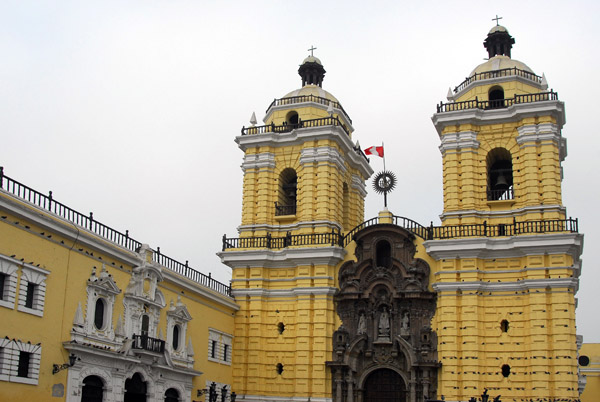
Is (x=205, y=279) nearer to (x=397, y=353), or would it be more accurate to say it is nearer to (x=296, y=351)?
(x=296, y=351)

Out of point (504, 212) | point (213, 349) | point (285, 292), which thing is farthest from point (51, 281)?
point (504, 212)

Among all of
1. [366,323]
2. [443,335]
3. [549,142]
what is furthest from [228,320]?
[549,142]

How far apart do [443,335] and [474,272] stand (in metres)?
3.02

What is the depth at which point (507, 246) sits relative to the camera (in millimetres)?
32281

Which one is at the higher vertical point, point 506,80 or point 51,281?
point 506,80

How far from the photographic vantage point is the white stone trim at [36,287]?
73.0ft

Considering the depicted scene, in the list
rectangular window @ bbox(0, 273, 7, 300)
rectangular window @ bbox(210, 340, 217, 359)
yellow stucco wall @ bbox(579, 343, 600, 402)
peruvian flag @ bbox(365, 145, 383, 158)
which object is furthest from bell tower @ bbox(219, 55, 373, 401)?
yellow stucco wall @ bbox(579, 343, 600, 402)

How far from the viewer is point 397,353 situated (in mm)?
33156

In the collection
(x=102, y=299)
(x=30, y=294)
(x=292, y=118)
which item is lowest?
(x=30, y=294)

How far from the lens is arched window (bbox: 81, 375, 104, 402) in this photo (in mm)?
24938

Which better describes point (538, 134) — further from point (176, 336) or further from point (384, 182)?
point (176, 336)

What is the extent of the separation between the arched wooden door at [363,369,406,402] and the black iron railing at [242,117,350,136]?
1220cm

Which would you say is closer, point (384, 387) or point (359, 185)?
point (384, 387)

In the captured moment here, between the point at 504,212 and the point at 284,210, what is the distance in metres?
10.8
